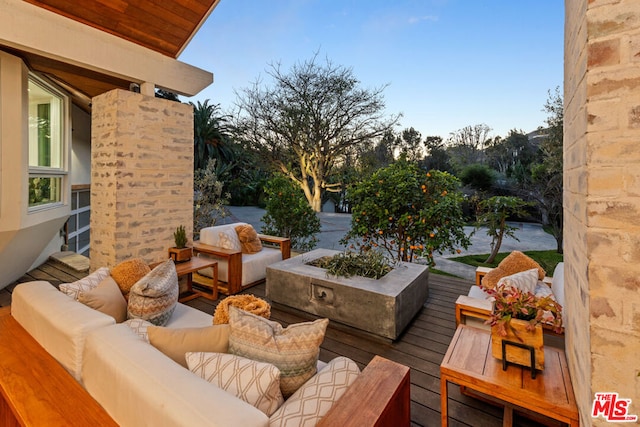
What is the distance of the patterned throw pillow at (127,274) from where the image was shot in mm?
2140

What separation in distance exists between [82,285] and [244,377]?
1468 millimetres

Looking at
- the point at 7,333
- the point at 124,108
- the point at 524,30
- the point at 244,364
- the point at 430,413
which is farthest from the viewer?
the point at 524,30

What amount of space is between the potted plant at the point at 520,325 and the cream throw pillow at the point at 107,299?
2.20m

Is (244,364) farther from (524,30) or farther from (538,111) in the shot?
(538,111)

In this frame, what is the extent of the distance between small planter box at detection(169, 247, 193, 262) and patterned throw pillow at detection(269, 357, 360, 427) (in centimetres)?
315

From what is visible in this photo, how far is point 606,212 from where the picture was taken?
100 centimetres

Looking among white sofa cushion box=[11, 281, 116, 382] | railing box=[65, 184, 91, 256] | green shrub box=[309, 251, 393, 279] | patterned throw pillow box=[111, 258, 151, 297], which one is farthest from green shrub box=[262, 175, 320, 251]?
white sofa cushion box=[11, 281, 116, 382]

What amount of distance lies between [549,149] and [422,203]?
220 inches

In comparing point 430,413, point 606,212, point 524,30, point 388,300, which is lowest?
point 430,413

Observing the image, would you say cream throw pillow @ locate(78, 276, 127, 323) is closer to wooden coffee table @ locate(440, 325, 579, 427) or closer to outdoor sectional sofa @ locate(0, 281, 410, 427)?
outdoor sectional sofa @ locate(0, 281, 410, 427)

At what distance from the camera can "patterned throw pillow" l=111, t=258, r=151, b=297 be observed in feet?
7.02

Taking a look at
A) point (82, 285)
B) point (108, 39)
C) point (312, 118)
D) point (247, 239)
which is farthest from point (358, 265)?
point (312, 118)

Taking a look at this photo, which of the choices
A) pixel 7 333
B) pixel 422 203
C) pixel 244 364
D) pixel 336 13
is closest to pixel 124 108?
pixel 7 333

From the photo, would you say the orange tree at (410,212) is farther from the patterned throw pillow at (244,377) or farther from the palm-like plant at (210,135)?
the palm-like plant at (210,135)
